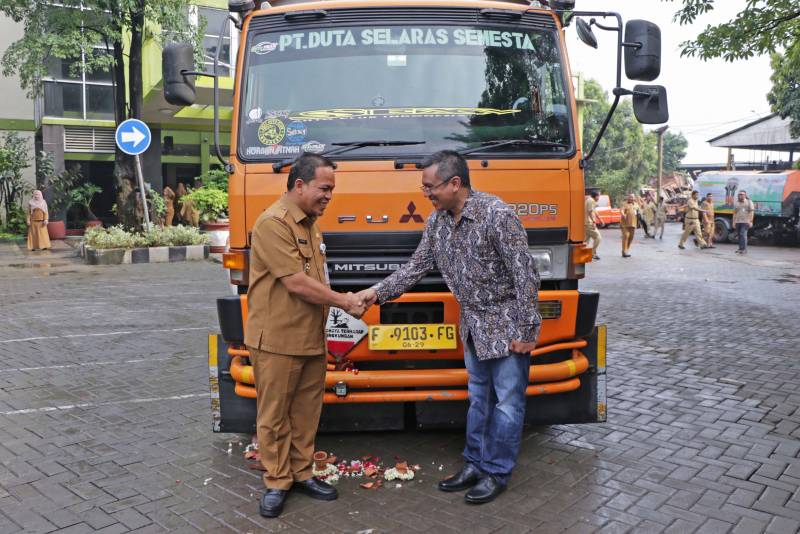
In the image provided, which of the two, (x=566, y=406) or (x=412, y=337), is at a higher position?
(x=412, y=337)

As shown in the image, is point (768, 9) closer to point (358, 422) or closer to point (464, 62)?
point (464, 62)

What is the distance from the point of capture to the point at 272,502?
3.74 metres

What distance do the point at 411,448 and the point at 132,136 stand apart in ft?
39.3

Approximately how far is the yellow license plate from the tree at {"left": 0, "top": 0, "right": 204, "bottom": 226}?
13.8 metres

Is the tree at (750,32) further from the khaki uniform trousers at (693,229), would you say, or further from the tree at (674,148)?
the tree at (674,148)

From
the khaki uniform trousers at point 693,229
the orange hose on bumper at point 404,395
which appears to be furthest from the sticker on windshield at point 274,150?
the khaki uniform trousers at point 693,229

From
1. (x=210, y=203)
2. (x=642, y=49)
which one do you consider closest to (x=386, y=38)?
(x=642, y=49)

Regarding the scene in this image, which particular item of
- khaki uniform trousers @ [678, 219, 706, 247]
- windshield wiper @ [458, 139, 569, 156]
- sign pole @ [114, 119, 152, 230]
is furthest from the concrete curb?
khaki uniform trousers @ [678, 219, 706, 247]

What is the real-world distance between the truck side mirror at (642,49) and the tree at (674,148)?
2850 inches

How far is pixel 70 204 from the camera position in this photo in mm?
22938

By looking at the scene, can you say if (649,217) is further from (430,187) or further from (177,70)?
(430,187)

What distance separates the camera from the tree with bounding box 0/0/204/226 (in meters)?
15.9

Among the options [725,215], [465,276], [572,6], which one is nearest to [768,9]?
[572,6]

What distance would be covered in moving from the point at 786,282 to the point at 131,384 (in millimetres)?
11884
